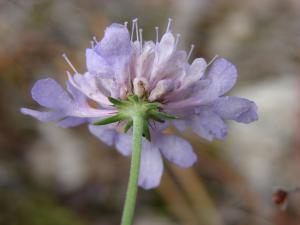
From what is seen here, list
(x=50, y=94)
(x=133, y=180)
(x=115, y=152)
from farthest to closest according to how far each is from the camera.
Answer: (x=115, y=152), (x=50, y=94), (x=133, y=180)

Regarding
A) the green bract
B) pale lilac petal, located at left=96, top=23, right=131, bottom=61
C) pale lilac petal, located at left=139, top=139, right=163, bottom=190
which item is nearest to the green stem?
the green bract

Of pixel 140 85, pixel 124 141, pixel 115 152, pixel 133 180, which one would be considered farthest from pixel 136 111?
pixel 115 152

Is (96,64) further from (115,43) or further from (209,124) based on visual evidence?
(209,124)

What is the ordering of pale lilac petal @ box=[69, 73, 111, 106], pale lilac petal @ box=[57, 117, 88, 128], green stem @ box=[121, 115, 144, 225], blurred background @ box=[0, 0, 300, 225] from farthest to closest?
1. blurred background @ box=[0, 0, 300, 225]
2. pale lilac petal @ box=[57, 117, 88, 128]
3. pale lilac petal @ box=[69, 73, 111, 106]
4. green stem @ box=[121, 115, 144, 225]

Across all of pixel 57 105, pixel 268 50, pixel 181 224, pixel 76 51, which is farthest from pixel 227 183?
pixel 57 105

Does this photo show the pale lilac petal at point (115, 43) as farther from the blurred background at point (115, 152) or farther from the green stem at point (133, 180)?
the blurred background at point (115, 152)

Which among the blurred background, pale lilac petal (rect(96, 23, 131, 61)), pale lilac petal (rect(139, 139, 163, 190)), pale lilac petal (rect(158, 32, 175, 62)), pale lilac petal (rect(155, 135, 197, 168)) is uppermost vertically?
the blurred background

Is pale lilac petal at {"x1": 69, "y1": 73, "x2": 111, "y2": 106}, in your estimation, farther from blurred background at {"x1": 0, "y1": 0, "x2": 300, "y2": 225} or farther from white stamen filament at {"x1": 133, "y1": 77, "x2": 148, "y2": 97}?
blurred background at {"x1": 0, "y1": 0, "x2": 300, "y2": 225}
